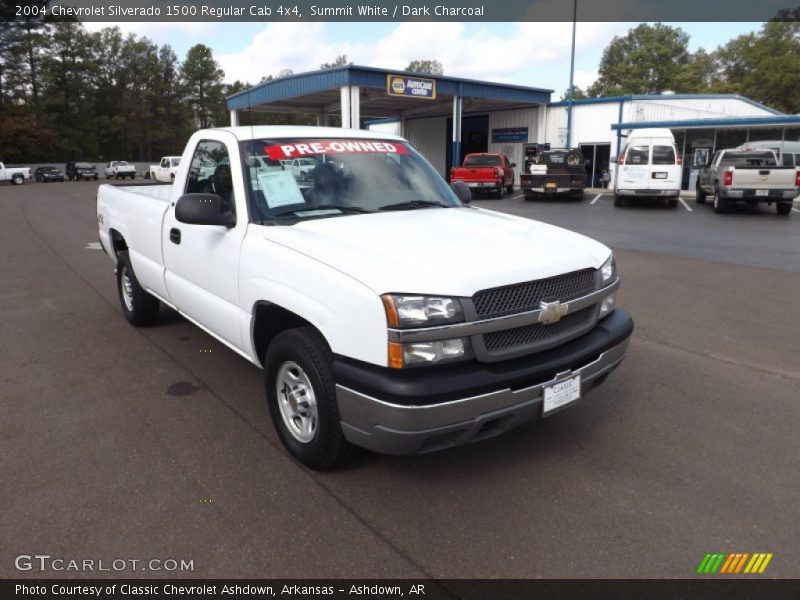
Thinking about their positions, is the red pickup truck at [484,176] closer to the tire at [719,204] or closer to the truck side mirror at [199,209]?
the tire at [719,204]

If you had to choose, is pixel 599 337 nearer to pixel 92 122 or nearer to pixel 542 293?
pixel 542 293

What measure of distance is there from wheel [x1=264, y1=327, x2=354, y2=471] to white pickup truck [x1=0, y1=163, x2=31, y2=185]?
51.0 m

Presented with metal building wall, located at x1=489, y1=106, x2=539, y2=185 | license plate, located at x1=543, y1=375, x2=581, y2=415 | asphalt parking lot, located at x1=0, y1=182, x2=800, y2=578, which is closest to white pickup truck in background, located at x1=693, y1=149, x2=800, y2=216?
asphalt parking lot, located at x1=0, y1=182, x2=800, y2=578

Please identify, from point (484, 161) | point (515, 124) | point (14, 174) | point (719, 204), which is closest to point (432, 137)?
point (515, 124)

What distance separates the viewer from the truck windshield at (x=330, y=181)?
3.74 meters

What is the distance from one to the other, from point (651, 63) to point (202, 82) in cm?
5979

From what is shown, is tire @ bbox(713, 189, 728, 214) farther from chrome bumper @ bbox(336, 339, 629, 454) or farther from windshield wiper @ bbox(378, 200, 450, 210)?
chrome bumper @ bbox(336, 339, 629, 454)

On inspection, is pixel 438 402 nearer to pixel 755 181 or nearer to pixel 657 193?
pixel 755 181

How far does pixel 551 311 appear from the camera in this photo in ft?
9.87

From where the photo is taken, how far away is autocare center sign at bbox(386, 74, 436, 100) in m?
24.8

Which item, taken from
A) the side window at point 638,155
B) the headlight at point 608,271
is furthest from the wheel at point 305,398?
the side window at point 638,155

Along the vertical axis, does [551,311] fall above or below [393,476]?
above

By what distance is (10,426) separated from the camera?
389 centimetres
